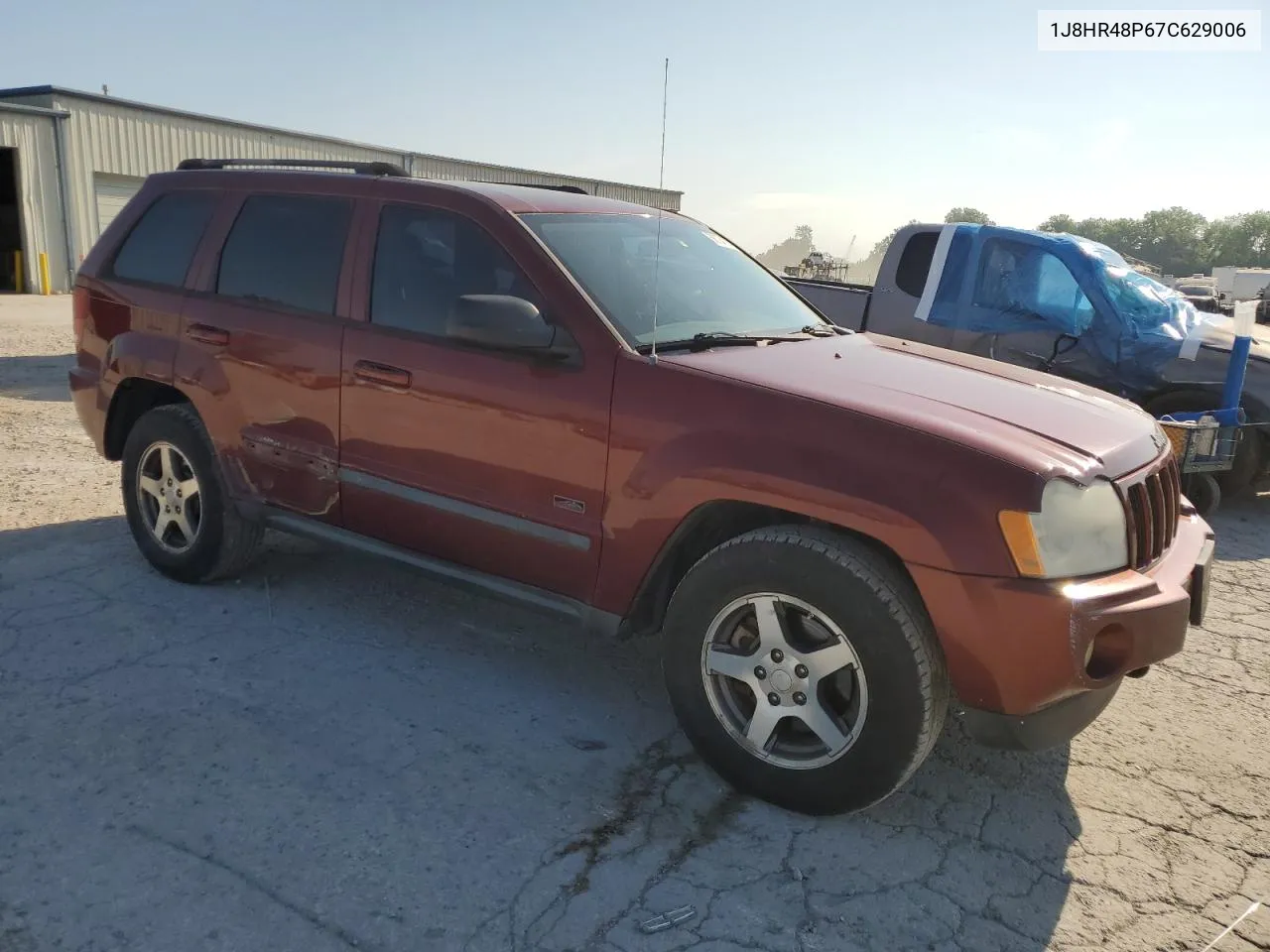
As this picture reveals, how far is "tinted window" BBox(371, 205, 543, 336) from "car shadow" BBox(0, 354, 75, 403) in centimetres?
665

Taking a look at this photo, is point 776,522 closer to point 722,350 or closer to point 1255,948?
point 722,350

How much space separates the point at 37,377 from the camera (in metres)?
10.2

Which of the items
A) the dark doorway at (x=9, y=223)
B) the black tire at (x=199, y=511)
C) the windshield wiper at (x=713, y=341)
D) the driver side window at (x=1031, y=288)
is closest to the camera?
the windshield wiper at (x=713, y=341)

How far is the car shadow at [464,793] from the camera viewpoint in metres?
2.54

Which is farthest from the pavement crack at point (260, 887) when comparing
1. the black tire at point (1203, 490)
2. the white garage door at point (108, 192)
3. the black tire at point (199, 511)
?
the white garage door at point (108, 192)

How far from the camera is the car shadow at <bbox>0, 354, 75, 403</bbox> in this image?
919cm

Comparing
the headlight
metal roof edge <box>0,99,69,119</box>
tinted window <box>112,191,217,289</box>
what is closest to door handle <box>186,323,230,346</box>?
tinted window <box>112,191,217,289</box>

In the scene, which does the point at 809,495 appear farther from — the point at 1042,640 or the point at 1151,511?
the point at 1151,511

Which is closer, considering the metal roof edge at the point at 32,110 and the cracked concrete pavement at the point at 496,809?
the cracked concrete pavement at the point at 496,809

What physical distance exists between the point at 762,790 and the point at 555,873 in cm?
69

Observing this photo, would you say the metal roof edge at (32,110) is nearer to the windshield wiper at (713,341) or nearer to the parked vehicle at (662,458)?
the parked vehicle at (662,458)

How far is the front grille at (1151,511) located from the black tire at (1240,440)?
4060 mm

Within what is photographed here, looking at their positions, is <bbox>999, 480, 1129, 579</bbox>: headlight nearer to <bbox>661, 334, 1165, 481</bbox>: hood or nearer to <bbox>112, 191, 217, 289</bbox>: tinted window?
<bbox>661, 334, 1165, 481</bbox>: hood

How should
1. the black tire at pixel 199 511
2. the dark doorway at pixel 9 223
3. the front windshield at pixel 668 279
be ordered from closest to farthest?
the front windshield at pixel 668 279 < the black tire at pixel 199 511 < the dark doorway at pixel 9 223
